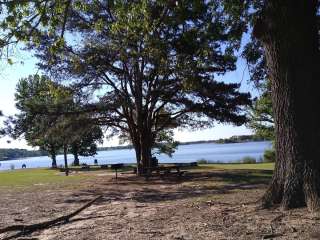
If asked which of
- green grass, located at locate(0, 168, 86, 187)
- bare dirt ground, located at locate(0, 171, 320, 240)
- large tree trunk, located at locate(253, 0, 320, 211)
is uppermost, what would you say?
large tree trunk, located at locate(253, 0, 320, 211)

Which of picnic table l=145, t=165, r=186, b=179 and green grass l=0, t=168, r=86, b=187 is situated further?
green grass l=0, t=168, r=86, b=187

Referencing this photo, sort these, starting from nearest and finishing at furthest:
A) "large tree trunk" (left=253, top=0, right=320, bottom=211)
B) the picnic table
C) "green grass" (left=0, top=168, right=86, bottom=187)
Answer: "large tree trunk" (left=253, top=0, right=320, bottom=211)
the picnic table
"green grass" (left=0, top=168, right=86, bottom=187)

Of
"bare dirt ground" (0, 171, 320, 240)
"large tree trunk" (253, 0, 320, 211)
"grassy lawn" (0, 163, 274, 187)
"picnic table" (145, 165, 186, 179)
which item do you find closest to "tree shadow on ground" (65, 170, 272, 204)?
"picnic table" (145, 165, 186, 179)

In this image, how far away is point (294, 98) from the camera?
26.0 ft

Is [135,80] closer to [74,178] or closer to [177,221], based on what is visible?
[74,178]

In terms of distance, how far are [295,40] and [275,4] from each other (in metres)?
0.79

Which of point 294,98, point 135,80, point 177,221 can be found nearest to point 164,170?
point 135,80

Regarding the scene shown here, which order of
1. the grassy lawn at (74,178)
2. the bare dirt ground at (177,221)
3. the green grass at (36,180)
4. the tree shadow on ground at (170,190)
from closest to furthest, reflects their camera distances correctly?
the bare dirt ground at (177,221), the tree shadow on ground at (170,190), the grassy lawn at (74,178), the green grass at (36,180)

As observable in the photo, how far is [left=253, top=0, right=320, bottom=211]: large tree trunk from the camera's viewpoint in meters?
7.75

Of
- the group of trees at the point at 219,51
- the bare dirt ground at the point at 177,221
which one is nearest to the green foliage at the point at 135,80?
the group of trees at the point at 219,51

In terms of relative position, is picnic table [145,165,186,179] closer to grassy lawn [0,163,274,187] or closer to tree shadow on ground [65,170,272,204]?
tree shadow on ground [65,170,272,204]

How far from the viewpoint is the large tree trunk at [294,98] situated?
7.75m

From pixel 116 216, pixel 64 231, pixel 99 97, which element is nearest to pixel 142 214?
pixel 116 216

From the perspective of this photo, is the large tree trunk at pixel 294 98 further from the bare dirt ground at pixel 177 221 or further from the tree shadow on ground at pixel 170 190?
the tree shadow on ground at pixel 170 190
